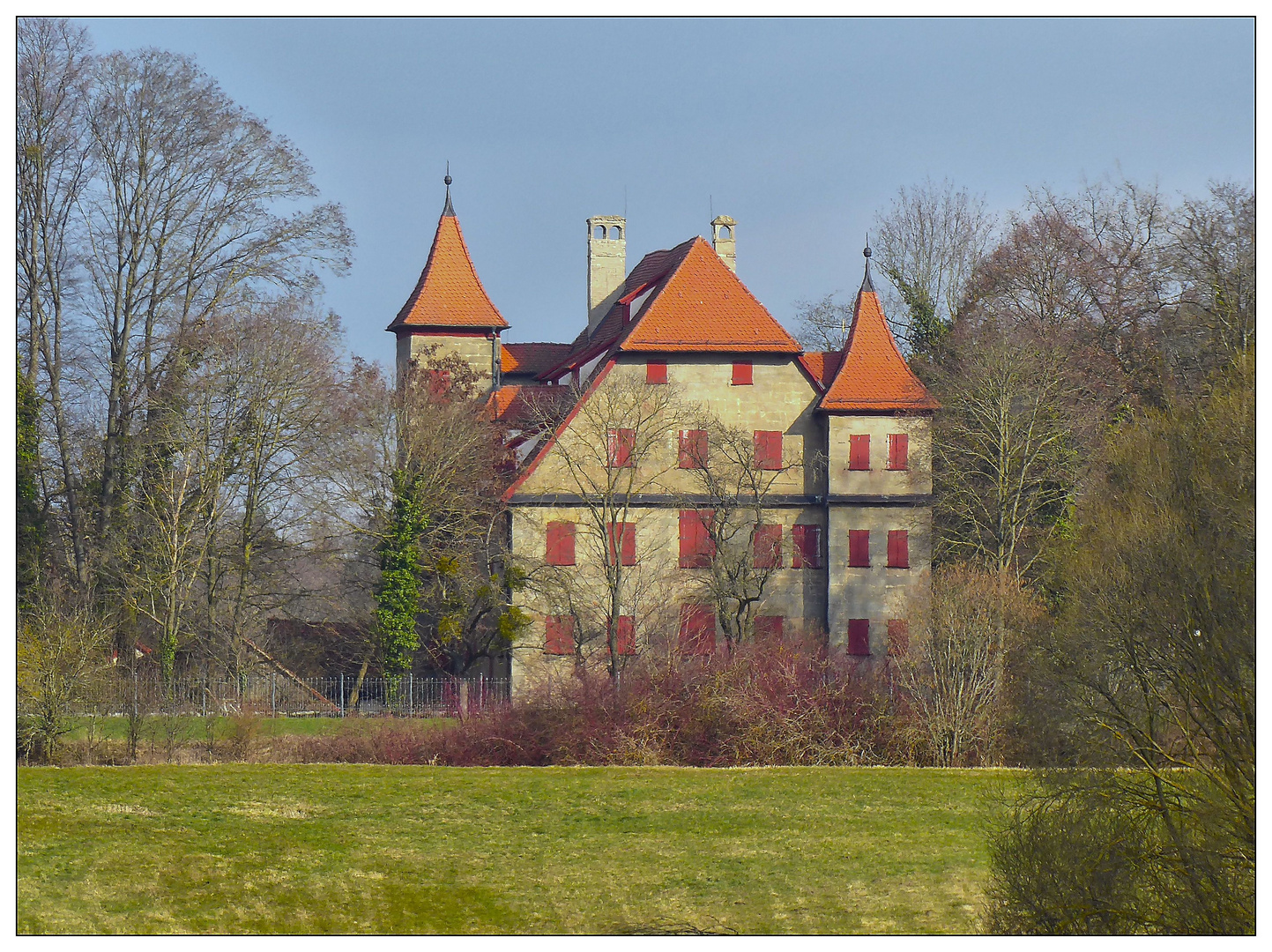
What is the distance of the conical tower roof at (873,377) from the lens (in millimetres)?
37000

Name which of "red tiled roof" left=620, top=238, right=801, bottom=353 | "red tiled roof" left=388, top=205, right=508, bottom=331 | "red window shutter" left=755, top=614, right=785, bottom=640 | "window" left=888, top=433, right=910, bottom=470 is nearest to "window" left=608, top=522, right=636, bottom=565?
"red window shutter" left=755, top=614, right=785, bottom=640

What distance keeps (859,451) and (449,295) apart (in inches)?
551

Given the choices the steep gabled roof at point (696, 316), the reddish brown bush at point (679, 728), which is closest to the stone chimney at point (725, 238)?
the steep gabled roof at point (696, 316)

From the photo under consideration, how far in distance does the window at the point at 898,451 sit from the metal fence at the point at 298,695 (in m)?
11.0

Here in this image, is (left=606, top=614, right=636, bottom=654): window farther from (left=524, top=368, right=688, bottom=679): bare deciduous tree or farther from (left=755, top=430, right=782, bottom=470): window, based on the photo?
(left=755, top=430, right=782, bottom=470): window

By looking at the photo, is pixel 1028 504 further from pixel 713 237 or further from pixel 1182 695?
pixel 1182 695

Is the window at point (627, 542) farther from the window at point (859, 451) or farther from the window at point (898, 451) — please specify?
the window at point (898, 451)

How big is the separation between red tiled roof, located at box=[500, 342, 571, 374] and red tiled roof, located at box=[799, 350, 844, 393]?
842cm

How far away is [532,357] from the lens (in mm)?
46156

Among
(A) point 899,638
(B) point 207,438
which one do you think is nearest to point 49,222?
(B) point 207,438

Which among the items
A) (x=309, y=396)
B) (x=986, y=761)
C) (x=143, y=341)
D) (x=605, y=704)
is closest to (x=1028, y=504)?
(x=986, y=761)

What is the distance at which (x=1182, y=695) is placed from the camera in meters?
10.9

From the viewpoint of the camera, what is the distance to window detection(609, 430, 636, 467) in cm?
3547

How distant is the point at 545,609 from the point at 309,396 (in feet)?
24.4
